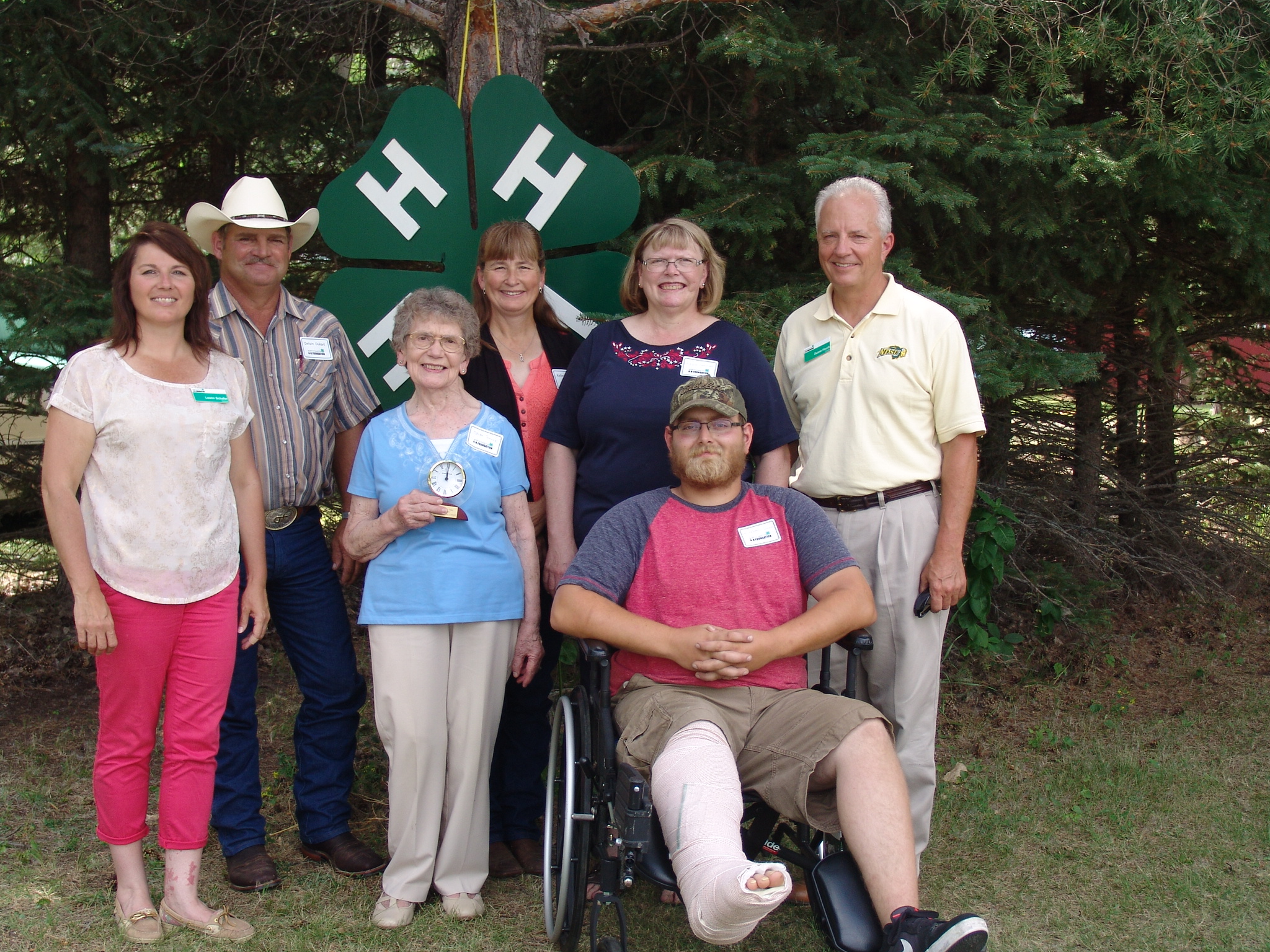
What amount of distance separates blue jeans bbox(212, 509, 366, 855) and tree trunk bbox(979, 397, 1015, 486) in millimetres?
3278

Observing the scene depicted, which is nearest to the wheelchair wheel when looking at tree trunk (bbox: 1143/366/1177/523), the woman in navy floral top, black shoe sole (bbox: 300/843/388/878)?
the woman in navy floral top

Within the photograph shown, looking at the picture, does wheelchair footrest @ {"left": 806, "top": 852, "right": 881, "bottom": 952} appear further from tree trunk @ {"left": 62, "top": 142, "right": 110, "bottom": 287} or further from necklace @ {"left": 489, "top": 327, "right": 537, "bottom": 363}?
tree trunk @ {"left": 62, "top": 142, "right": 110, "bottom": 287}

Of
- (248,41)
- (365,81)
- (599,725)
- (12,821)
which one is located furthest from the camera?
(365,81)

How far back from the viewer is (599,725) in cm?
261

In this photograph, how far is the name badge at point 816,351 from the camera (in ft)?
10.2

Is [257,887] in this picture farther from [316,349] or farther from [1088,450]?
[1088,450]

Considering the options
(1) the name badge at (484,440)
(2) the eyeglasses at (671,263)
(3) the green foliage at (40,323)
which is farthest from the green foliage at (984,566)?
(3) the green foliage at (40,323)

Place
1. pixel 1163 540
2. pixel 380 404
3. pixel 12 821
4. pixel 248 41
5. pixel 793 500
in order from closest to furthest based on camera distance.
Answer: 1. pixel 793 500
2. pixel 380 404
3. pixel 12 821
4. pixel 248 41
5. pixel 1163 540

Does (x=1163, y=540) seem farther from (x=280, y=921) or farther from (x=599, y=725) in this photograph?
(x=280, y=921)

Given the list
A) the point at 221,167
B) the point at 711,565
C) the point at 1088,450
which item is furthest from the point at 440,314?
the point at 1088,450

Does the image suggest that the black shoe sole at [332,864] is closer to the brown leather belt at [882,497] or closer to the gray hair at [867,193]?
the brown leather belt at [882,497]

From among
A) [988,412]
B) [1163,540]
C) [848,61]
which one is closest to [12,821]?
[848,61]

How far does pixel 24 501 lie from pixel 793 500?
4.08 m

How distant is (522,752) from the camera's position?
11.1ft
